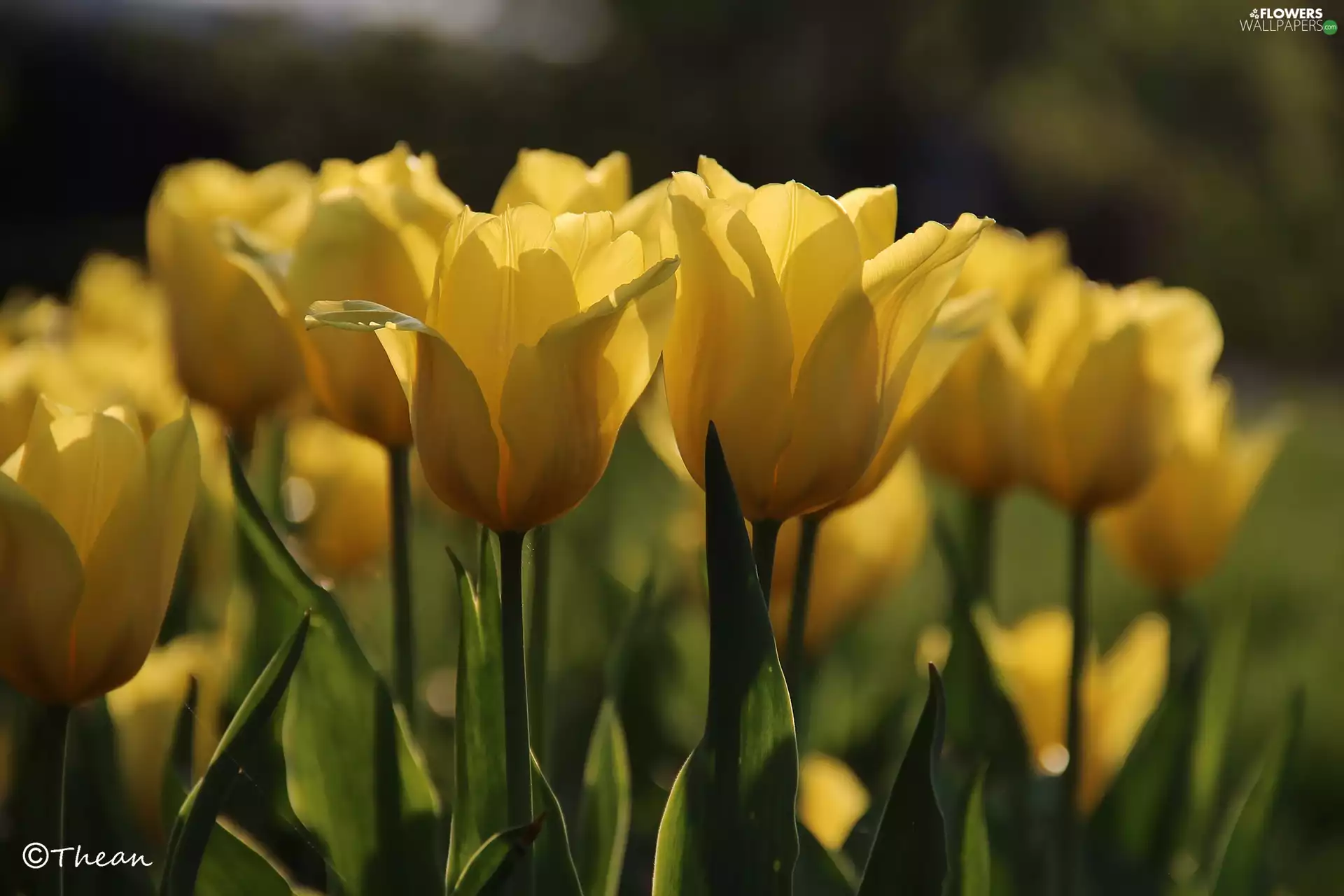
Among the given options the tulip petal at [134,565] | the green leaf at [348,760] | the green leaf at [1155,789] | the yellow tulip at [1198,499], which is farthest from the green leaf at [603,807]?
the yellow tulip at [1198,499]

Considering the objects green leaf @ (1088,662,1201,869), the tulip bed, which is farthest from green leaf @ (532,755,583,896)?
green leaf @ (1088,662,1201,869)

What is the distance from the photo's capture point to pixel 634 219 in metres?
0.79

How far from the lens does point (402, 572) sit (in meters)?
0.92

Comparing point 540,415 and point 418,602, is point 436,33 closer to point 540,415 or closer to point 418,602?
point 418,602

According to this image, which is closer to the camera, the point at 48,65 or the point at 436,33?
the point at 48,65

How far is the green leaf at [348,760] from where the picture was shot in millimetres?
812

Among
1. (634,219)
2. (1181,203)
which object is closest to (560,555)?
(634,219)

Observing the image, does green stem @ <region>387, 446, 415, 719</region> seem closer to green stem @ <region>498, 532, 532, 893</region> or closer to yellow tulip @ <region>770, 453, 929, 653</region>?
green stem @ <region>498, 532, 532, 893</region>

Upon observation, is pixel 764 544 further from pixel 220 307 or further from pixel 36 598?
pixel 220 307

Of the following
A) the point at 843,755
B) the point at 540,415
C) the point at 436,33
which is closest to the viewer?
the point at 540,415

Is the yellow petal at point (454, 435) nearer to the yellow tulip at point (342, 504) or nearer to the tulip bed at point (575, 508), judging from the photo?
the tulip bed at point (575, 508)

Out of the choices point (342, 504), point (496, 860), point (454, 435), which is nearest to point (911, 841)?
point (496, 860)

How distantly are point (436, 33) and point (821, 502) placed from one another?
31.6 ft

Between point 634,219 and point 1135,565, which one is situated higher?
point 634,219
